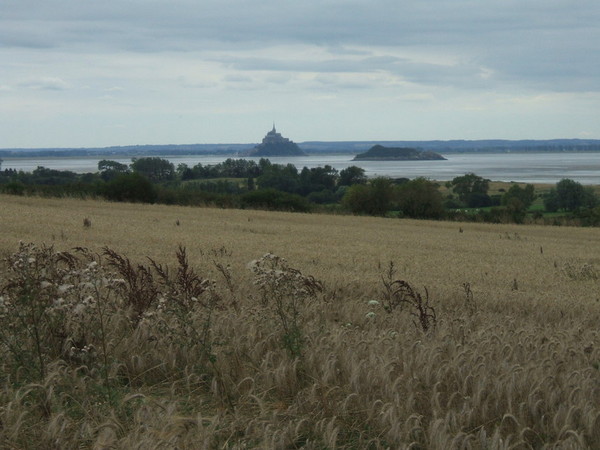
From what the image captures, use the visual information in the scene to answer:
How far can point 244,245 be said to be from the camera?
1819cm

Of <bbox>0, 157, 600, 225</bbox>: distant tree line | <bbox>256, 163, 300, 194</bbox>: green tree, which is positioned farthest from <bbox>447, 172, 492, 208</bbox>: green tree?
<bbox>256, 163, 300, 194</bbox>: green tree

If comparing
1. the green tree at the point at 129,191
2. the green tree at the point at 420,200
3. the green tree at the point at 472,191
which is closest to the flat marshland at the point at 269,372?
the green tree at the point at 129,191

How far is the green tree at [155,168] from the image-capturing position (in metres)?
82.2

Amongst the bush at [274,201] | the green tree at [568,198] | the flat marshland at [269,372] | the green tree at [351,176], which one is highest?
the flat marshland at [269,372]

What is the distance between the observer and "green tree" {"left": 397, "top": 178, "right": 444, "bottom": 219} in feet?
174

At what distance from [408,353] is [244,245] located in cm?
1217

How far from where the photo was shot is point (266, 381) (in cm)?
566

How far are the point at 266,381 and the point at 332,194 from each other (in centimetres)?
7124

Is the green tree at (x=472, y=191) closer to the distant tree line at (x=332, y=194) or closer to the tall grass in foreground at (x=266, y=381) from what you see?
the distant tree line at (x=332, y=194)

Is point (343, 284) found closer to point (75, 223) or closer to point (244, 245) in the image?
point (244, 245)

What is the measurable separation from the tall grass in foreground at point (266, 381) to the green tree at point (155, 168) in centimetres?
7629

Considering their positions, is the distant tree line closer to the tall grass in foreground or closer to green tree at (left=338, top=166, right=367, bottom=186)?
green tree at (left=338, top=166, right=367, bottom=186)

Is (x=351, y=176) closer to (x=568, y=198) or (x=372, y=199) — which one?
(x=568, y=198)

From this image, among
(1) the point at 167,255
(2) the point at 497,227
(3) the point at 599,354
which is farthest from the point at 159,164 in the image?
(3) the point at 599,354
